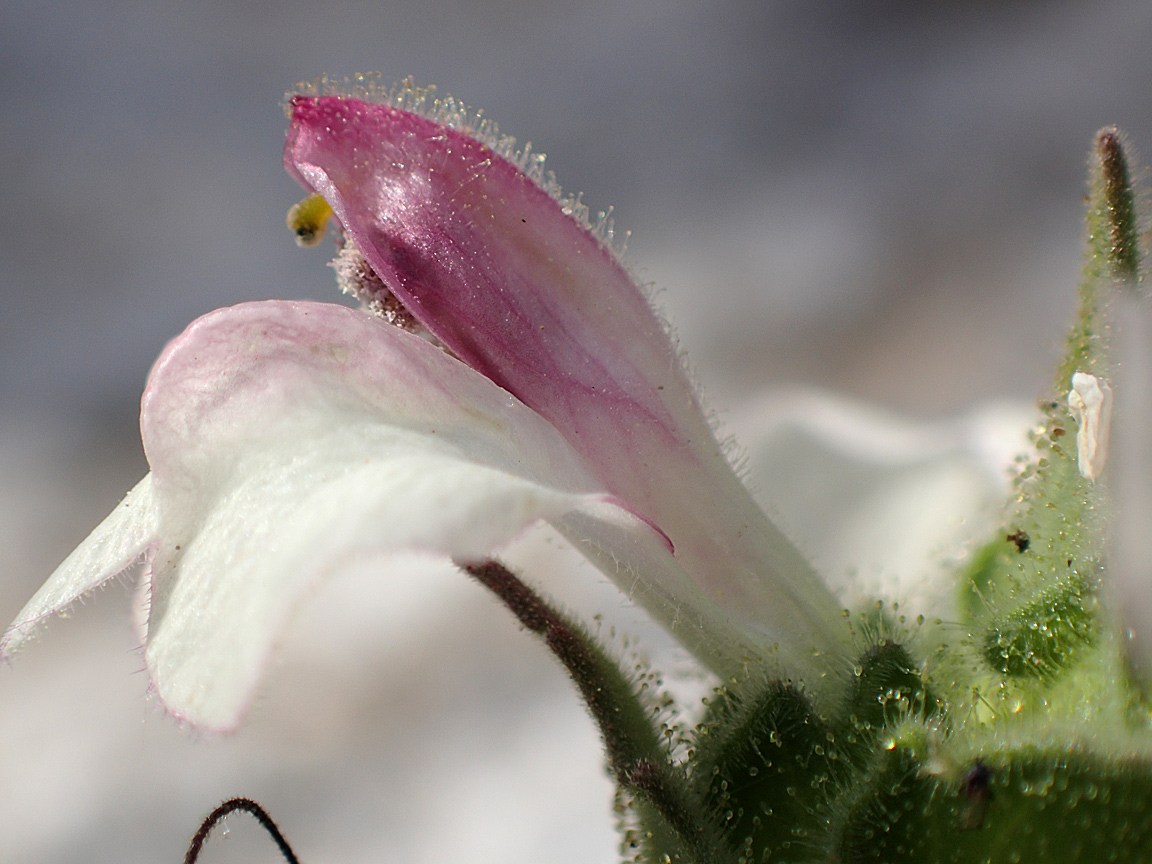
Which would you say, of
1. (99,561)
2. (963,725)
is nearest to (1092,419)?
(963,725)

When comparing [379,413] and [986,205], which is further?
[986,205]

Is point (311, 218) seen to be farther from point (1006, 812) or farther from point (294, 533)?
point (1006, 812)

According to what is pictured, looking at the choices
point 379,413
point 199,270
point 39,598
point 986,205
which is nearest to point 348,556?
point 379,413

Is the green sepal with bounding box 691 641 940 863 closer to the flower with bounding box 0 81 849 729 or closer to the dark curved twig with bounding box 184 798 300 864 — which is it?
the flower with bounding box 0 81 849 729

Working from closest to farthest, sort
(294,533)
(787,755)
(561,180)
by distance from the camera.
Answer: (294,533)
(787,755)
(561,180)

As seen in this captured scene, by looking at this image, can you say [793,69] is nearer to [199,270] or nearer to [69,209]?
[199,270]

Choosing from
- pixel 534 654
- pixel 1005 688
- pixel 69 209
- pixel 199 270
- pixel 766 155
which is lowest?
pixel 1005 688
